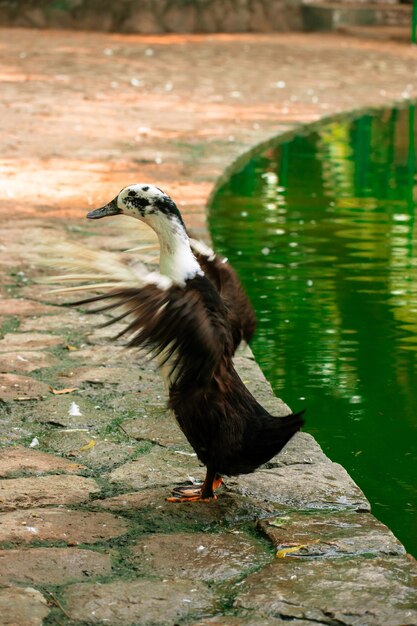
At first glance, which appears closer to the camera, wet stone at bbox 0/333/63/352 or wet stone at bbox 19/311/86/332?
wet stone at bbox 0/333/63/352

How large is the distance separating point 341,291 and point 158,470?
8.19 ft

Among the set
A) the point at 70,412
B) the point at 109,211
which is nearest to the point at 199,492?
the point at 70,412

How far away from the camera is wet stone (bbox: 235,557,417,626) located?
285 centimetres

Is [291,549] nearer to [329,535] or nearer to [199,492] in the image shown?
[329,535]

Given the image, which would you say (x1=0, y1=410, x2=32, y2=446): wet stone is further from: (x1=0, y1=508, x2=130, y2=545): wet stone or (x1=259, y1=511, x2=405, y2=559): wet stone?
(x1=259, y1=511, x2=405, y2=559): wet stone

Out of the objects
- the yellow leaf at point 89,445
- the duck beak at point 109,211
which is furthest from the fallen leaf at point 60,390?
the duck beak at point 109,211

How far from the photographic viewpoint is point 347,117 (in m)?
11.3

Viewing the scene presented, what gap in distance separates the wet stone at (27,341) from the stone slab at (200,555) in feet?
5.42

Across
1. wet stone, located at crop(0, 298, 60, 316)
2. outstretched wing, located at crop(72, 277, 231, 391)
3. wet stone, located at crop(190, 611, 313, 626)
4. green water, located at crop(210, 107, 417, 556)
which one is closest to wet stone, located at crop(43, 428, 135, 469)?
outstretched wing, located at crop(72, 277, 231, 391)

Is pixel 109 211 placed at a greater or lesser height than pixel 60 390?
greater

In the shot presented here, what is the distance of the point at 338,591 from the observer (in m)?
2.97

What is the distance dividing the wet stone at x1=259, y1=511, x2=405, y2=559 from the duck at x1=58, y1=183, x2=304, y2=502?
0.20 m

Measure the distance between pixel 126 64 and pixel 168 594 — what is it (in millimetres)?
11320

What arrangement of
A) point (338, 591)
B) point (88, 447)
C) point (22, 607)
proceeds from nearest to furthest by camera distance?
point (22, 607) < point (338, 591) < point (88, 447)
